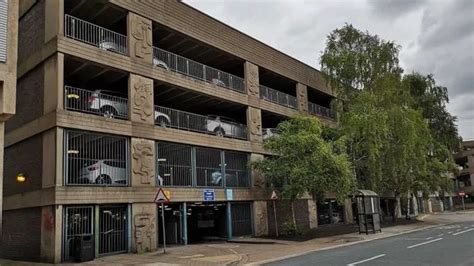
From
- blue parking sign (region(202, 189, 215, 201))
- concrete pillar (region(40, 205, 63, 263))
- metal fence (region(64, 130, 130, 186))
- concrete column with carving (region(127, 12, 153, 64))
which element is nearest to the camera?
concrete pillar (region(40, 205, 63, 263))

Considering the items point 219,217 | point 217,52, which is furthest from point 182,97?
point 219,217

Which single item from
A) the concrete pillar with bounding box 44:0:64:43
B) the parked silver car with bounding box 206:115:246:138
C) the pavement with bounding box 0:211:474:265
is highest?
the concrete pillar with bounding box 44:0:64:43

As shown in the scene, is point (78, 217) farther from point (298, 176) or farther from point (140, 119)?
point (298, 176)

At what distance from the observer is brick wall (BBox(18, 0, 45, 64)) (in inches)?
798

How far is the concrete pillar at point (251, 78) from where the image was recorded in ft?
93.9

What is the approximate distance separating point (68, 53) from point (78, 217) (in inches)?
255

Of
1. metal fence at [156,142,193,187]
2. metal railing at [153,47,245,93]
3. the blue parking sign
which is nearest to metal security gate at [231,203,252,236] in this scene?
the blue parking sign

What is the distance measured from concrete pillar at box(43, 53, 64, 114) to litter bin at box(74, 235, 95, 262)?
5.07m

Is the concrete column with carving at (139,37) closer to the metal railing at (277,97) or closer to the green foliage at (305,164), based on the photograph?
the green foliage at (305,164)

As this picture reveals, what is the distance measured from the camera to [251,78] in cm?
2895

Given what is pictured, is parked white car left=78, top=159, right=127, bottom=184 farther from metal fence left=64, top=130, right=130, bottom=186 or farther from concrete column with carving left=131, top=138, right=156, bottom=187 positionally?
concrete column with carving left=131, top=138, right=156, bottom=187

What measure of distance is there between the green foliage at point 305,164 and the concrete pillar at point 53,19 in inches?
483

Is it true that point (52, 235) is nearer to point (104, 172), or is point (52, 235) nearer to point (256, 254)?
point (104, 172)

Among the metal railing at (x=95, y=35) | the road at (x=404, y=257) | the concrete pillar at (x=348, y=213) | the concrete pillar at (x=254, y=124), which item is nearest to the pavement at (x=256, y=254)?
the road at (x=404, y=257)
